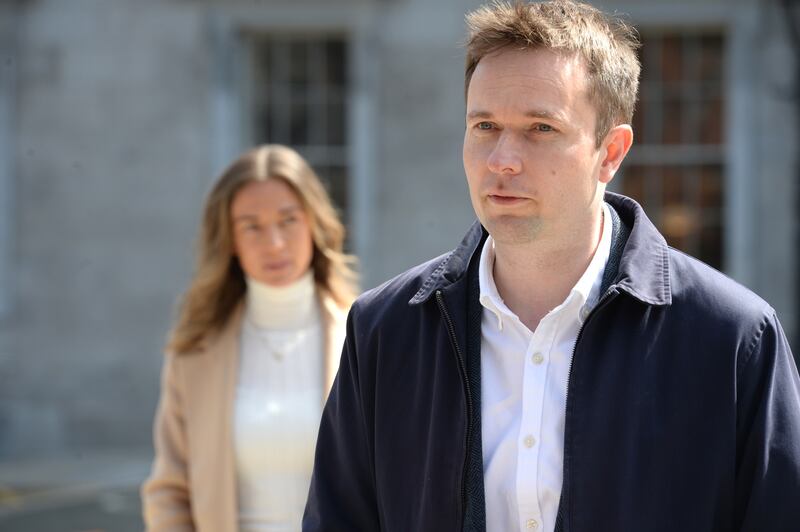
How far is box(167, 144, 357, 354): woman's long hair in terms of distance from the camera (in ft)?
12.1

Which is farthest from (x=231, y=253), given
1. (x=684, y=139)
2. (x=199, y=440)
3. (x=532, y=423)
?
(x=684, y=139)

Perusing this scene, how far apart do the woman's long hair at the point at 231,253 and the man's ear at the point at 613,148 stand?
1.55 metres

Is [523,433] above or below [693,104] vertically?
below

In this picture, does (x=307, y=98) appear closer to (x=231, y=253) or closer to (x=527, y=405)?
(x=231, y=253)

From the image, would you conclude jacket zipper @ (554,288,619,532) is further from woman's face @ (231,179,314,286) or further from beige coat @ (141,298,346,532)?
woman's face @ (231,179,314,286)

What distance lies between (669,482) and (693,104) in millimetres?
8062

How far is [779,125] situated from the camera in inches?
369

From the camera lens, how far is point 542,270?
91.2 inches

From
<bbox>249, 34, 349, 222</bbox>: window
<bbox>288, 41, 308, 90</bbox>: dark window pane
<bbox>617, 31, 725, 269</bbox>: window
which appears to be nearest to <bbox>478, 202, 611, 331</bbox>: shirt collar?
<bbox>617, 31, 725, 269</bbox>: window

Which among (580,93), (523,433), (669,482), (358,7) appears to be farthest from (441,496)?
(358,7)

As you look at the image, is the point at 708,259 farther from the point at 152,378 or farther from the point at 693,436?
the point at 693,436

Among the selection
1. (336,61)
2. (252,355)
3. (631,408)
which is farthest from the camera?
(336,61)

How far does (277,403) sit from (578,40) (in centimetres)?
171

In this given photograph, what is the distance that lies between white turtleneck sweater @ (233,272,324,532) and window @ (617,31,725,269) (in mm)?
6553
